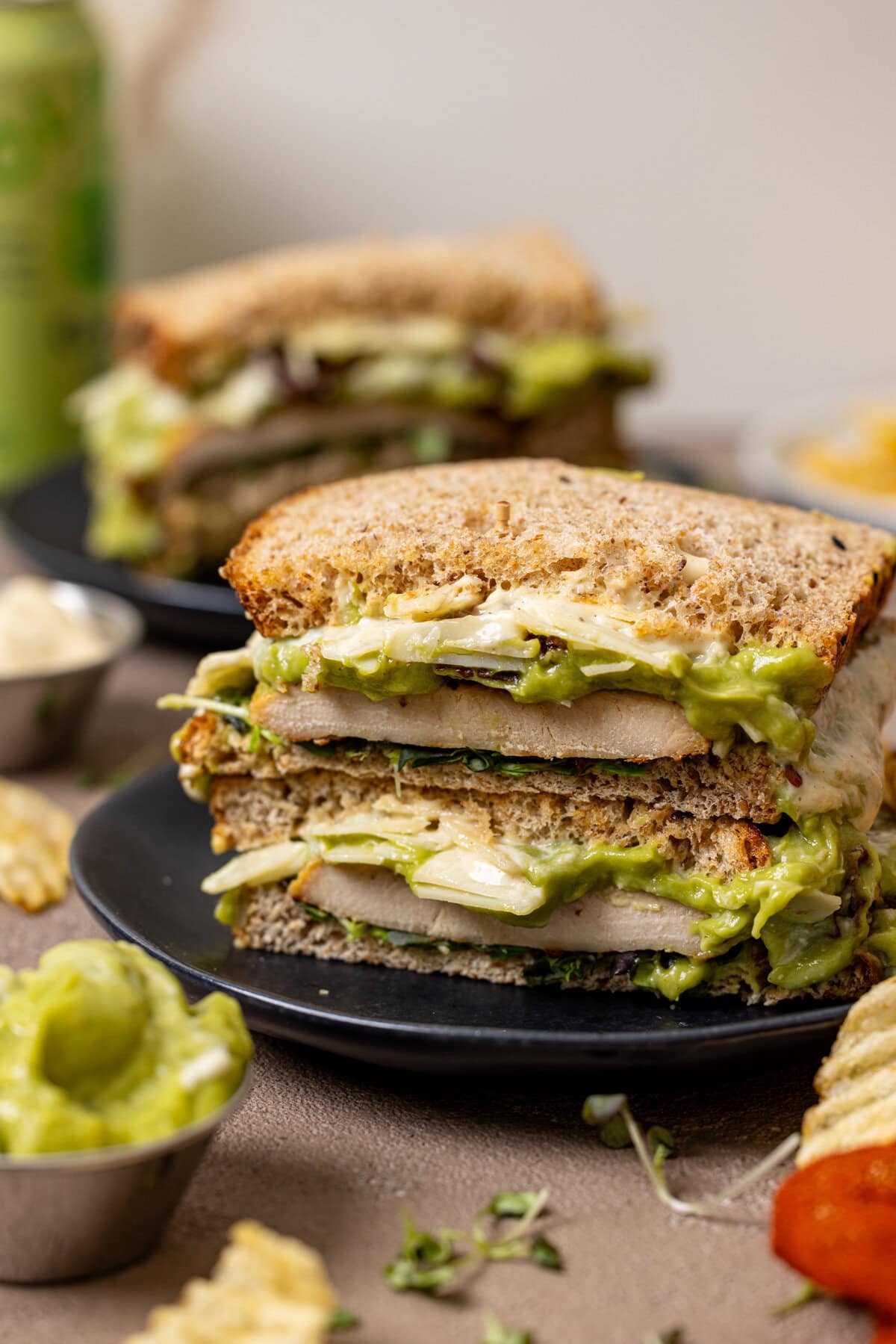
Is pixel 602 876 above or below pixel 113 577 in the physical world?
above

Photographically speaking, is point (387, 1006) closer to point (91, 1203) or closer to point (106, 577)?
point (91, 1203)

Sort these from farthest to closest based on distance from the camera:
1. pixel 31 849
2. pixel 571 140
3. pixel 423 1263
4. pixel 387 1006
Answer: pixel 571 140
pixel 31 849
pixel 387 1006
pixel 423 1263

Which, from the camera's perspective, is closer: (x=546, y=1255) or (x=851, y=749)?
(x=546, y=1255)

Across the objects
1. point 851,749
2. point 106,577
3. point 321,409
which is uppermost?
point 851,749

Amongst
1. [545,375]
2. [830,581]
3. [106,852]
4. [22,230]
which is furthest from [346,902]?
[22,230]

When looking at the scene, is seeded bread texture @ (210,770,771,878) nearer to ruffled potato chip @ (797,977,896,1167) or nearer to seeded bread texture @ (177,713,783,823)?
seeded bread texture @ (177,713,783,823)

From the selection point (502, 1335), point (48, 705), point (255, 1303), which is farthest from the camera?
point (48, 705)

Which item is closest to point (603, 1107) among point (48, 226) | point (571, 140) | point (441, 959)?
point (441, 959)
